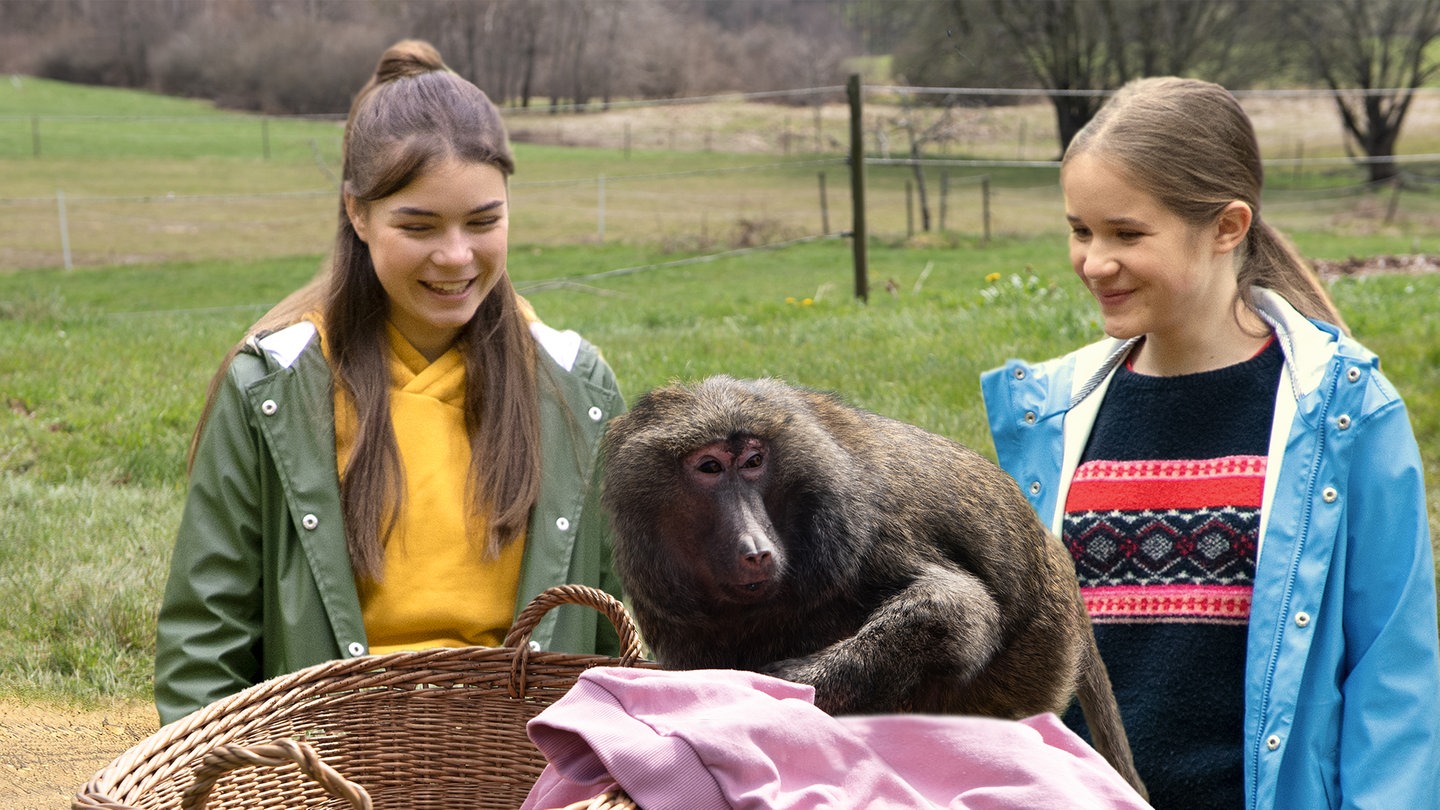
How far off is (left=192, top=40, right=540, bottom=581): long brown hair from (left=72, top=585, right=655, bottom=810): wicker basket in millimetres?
397

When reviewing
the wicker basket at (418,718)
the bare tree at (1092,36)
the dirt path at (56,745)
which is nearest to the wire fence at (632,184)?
the bare tree at (1092,36)

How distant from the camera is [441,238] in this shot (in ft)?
9.48

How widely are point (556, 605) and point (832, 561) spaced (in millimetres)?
559

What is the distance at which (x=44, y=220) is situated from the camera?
20281mm

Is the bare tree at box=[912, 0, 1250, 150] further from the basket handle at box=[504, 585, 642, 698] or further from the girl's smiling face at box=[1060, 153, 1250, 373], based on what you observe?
the basket handle at box=[504, 585, 642, 698]

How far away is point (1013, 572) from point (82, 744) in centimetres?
272

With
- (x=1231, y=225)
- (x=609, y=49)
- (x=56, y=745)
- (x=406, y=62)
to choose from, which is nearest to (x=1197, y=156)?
(x=1231, y=225)

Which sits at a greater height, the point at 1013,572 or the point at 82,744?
the point at 1013,572

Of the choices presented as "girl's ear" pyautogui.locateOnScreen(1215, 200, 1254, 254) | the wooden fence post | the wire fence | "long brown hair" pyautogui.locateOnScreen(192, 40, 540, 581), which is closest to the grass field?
the wire fence

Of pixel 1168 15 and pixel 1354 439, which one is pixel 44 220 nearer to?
pixel 1354 439

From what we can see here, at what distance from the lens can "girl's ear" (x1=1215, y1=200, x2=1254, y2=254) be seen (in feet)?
9.09

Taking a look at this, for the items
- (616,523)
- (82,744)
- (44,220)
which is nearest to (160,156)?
(44,220)

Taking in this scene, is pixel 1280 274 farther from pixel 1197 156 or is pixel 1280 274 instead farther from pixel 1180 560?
pixel 1180 560

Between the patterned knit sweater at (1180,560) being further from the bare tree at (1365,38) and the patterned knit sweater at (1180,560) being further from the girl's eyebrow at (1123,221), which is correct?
the bare tree at (1365,38)
